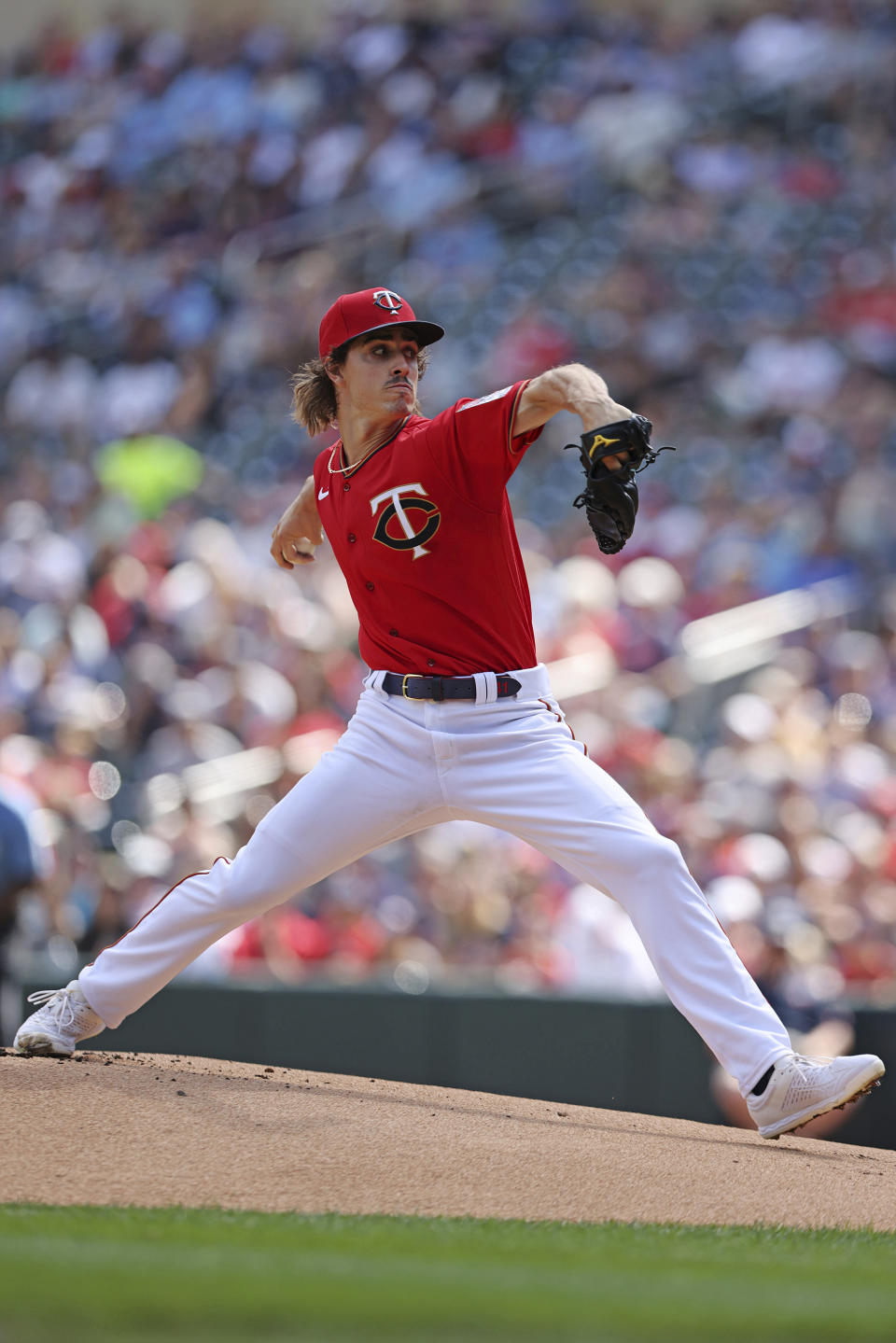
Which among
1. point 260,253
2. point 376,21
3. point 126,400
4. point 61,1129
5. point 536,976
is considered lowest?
point 536,976

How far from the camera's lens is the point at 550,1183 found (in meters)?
3.88

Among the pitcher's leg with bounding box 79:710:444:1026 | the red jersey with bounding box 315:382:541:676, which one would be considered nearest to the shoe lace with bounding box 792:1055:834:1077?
the pitcher's leg with bounding box 79:710:444:1026

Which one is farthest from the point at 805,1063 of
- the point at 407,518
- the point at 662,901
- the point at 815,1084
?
the point at 407,518

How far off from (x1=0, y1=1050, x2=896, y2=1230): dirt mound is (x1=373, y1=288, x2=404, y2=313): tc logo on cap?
206cm

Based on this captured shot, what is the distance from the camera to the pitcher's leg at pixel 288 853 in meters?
4.30

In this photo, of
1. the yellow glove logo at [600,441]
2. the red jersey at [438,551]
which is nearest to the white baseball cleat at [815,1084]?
the red jersey at [438,551]

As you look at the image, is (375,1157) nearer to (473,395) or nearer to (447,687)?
(447,687)

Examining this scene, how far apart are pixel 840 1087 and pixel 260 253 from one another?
38.6 ft

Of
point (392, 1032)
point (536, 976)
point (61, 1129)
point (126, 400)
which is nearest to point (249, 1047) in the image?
point (392, 1032)

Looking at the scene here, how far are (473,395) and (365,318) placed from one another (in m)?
8.11

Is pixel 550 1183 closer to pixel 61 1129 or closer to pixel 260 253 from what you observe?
pixel 61 1129

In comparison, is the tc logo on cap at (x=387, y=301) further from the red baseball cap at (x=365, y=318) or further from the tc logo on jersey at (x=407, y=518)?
the tc logo on jersey at (x=407, y=518)

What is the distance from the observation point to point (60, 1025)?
468cm

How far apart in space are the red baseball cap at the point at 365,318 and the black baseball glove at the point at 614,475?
33.5 inches
